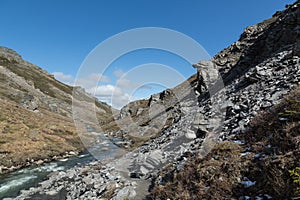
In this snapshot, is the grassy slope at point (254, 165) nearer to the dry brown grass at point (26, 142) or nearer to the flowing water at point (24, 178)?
the flowing water at point (24, 178)

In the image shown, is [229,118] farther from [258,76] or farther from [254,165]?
[254,165]

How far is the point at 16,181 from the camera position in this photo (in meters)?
21.5

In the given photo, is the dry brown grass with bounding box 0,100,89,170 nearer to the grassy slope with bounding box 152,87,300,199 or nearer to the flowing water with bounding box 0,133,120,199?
the flowing water with bounding box 0,133,120,199

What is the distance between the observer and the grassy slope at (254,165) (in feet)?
18.3

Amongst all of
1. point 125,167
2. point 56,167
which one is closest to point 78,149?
point 56,167

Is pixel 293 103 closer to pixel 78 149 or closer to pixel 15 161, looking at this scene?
pixel 15 161

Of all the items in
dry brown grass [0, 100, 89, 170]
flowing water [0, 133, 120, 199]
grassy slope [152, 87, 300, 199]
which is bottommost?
grassy slope [152, 87, 300, 199]

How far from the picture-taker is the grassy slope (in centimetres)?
557

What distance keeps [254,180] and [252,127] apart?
13.1ft

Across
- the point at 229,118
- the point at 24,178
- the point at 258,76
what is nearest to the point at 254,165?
the point at 229,118

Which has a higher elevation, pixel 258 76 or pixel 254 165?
pixel 258 76

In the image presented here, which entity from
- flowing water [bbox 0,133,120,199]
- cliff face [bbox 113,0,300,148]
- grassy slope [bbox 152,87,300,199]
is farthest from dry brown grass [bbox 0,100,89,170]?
grassy slope [bbox 152,87,300,199]

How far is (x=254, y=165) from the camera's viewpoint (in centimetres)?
671

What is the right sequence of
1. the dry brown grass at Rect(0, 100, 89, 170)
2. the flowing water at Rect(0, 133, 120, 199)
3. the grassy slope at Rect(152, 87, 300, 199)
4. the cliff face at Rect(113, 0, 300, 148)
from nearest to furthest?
the grassy slope at Rect(152, 87, 300, 199), the cliff face at Rect(113, 0, 300, 148), the flowing water at Rect(0, 133, 120, 199), the dry brown grass at Rect(0, 100, 89, 170)
